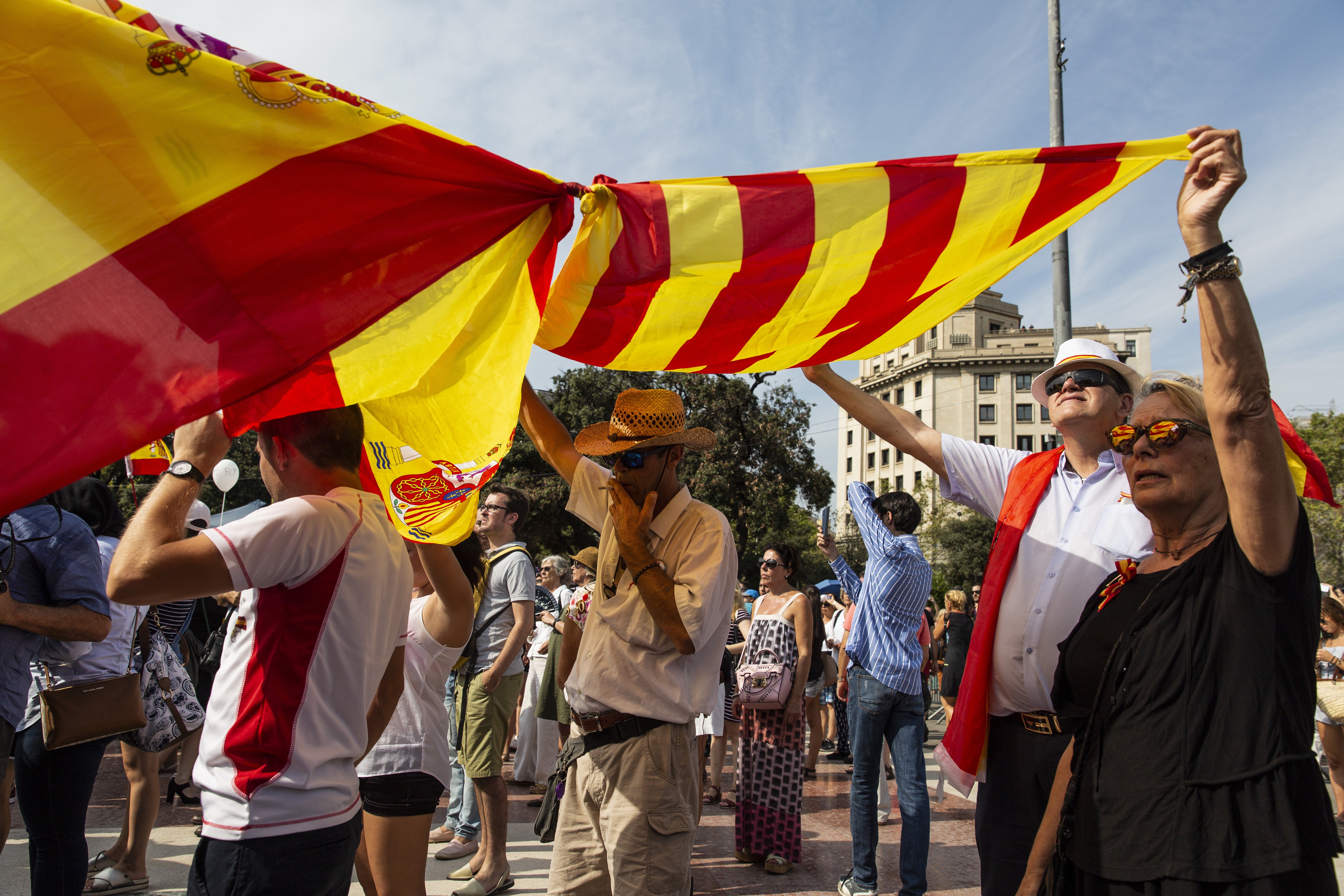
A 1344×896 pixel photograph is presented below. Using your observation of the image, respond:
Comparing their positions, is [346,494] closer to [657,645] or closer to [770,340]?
[657,645]

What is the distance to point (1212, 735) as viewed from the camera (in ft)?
5.31

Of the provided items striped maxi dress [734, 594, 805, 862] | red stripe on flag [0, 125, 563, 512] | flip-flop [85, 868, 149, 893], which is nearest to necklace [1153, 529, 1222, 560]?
red stripe on flag [0, 125, 563, 512]

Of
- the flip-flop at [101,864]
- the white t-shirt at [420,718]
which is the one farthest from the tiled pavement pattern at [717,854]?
the white t-shirt at [420,718]

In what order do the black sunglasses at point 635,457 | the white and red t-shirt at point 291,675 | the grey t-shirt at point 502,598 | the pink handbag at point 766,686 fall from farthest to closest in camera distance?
the pink handbag at point 766,686 → the grey t-shirt at point 502,598 → the black sunglasses at point 635,457 → the white and red t-shirt at point 291,675

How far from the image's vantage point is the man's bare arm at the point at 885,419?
299cm

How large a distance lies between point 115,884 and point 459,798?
6.36 feet

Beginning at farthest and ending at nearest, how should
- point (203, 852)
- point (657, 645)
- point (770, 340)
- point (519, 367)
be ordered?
point (770, 340) < point (657, 645) < point (519, 367) < point (203, 852)

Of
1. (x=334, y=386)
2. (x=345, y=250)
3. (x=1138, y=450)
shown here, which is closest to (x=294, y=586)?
(x=334, y=386)

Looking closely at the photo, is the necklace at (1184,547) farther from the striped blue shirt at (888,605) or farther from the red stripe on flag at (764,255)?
the striped blue shirt at (888,605)

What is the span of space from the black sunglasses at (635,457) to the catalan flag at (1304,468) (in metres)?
1.81

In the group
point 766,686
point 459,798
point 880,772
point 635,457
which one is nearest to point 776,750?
point 766,686

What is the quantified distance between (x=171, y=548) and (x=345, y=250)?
0.78m

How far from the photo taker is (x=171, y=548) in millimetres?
1782

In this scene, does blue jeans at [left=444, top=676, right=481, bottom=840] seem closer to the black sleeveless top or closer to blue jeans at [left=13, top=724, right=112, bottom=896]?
blue jeans at [left=13, top=724, right=112, bottom=896]
